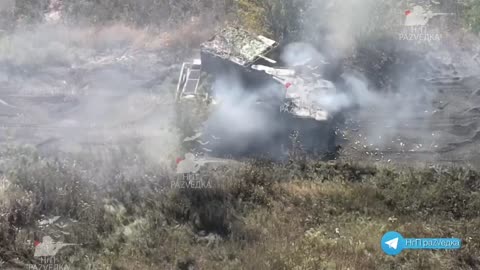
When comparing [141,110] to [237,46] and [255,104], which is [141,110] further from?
[255,104]

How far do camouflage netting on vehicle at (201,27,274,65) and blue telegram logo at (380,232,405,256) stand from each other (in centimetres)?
468

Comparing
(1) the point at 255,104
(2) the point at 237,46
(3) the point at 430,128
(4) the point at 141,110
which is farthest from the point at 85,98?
(3) the point at 430,128

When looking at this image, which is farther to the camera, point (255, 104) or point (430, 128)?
point (430, 128)

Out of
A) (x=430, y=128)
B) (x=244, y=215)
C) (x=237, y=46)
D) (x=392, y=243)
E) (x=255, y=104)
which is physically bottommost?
(x=244, y=215)

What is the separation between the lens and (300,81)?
376 inches

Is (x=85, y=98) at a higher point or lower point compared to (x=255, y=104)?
lower

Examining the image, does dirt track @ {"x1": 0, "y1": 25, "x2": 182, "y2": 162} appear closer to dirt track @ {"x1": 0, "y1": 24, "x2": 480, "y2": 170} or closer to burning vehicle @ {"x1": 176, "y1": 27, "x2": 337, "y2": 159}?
dirt track @ {"x1": 0, "y1": 24, "x2": 480, "y2": 170}

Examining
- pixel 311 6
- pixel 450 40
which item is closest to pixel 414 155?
pixel 450 40

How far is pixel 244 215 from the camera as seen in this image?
6754 mm

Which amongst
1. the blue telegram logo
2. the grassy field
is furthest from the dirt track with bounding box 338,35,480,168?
the blue telegram logo

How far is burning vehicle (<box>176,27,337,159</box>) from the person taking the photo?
29.9 ft

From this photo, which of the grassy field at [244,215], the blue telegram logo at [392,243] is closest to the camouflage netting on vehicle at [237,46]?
the grassy field at [244,215]

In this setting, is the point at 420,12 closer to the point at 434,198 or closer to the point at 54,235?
the point at 434,198

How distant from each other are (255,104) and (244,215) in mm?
3200
